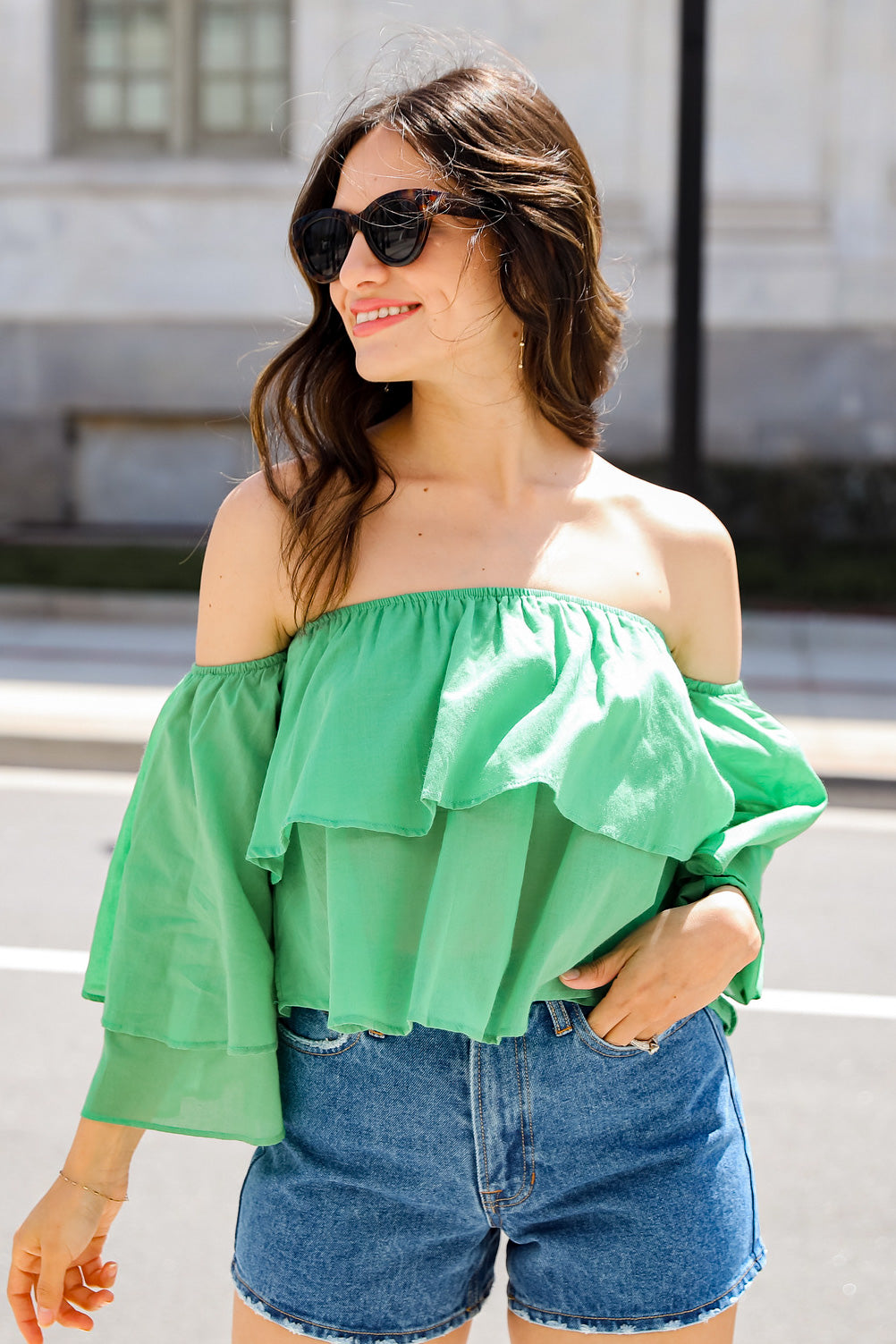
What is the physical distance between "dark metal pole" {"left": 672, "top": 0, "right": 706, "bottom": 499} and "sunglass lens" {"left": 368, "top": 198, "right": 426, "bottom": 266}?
22.9ft

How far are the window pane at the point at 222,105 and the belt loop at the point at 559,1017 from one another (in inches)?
639

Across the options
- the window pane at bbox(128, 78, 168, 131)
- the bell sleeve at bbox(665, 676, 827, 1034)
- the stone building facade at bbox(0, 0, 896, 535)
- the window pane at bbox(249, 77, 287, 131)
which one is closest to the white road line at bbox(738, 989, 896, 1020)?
the bell sleeve at bbox(665, 676, 827, 1034)

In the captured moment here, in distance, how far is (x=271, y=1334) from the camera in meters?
1.52

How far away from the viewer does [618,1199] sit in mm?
1501

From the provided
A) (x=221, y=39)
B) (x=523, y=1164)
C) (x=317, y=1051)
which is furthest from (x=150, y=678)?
(x=221, y=39)

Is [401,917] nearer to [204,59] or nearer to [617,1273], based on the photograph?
[617,1273]

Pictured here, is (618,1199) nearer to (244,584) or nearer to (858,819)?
(244,584)

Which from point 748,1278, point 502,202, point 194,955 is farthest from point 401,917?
point 502,202

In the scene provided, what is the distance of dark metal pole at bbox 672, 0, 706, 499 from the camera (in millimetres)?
8352

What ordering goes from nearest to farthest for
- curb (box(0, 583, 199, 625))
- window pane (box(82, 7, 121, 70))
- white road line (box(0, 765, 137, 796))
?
white road line (box(0, 765, 137, 796))
curb (box(0, 583, 199, 625))
window pane (box(82, 7, 121, 70))

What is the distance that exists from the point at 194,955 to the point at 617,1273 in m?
0.56

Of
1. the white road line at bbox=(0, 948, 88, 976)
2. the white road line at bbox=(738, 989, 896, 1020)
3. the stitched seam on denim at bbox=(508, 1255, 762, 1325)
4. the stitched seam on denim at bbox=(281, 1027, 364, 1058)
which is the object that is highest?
the stitched seam on denim at bbox=(281, 1027, 364, 1058)

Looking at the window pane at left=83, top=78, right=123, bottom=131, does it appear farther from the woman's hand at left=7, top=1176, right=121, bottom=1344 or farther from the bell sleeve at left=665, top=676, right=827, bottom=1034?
the woman's hand at left=7, top=1176, right=121, bottom=1344

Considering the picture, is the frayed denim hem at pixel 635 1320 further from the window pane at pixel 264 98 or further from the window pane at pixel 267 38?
the window pane at pixel 267 38
